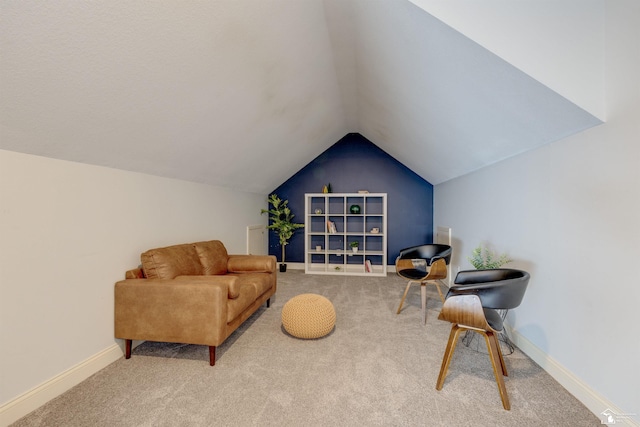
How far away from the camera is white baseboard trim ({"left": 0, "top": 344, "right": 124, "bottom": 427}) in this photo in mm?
1643

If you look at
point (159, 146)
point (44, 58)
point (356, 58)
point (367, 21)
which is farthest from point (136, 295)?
point (356, 58)

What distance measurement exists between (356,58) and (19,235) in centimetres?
315

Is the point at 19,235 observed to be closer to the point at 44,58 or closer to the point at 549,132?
the point at 44,58

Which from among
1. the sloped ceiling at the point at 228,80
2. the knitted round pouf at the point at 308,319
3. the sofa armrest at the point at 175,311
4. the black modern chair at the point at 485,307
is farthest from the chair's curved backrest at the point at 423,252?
the sofa armrest at the point at 175,311

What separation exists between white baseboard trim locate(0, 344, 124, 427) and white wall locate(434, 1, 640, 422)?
3.42 m

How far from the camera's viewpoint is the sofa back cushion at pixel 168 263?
97.3 inches

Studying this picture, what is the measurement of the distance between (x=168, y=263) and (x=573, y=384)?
10.5ft

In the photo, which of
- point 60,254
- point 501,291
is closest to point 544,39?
point 501,291

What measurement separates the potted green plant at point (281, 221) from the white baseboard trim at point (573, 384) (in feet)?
13.8

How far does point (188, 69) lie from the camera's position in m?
1.99

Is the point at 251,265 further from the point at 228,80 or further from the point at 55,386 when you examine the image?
the point at 228,80

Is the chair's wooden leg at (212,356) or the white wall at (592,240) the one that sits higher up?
the white wall at (592,240)

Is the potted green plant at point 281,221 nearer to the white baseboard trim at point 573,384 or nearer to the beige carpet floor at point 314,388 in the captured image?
the beige carpet floor at point 314,388

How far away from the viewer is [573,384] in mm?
1873
